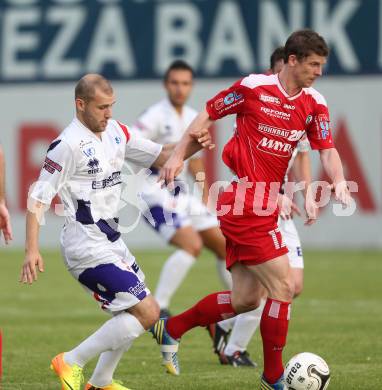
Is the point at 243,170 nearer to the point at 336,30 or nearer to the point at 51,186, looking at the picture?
the point at 51,186

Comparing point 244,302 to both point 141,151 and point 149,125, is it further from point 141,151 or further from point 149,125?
point 149,125

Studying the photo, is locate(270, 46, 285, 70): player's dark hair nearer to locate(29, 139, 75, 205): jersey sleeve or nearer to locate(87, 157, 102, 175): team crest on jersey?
locate(87, 157, 102, 175): team crest on jersey

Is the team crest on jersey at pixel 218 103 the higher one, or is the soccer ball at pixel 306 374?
the team crest on jersey at pixel 218 103

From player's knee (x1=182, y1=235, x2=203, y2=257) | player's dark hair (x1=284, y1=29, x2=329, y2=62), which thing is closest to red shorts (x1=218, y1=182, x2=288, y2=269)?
player's dark hair (x1=284, y1=29, x2=329, y2=62)

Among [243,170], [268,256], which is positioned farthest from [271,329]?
[243,170]

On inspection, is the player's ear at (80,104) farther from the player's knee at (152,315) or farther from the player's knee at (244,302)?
the player's knee at (244,302)

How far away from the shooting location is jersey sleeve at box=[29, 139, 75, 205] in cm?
745

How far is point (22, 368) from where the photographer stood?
9.15m

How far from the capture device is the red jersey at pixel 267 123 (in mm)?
7984

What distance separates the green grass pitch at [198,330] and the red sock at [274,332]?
1.66 feet

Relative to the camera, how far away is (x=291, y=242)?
9492 millimetres

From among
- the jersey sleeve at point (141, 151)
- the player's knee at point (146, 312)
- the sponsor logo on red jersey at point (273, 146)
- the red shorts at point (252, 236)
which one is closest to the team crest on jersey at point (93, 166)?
the jersey sleeve at point (141, 151)

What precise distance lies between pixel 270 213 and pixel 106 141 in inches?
48.6

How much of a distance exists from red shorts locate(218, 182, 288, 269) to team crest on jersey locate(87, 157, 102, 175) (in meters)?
1.00
